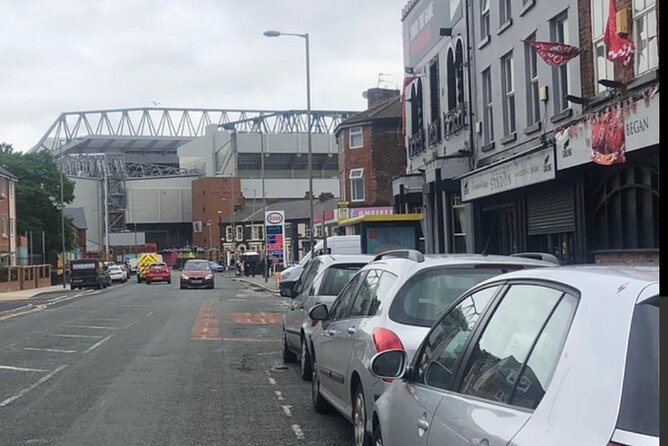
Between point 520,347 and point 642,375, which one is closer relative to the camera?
point 642,375

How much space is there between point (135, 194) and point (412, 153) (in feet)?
324

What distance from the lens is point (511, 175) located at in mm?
18016

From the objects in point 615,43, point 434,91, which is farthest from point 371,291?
point 434,91

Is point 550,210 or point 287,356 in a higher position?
point 550,210

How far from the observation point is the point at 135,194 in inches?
4843

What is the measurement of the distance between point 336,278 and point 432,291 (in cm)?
484

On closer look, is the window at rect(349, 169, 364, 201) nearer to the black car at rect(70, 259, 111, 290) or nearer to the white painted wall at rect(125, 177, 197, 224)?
the black car at rect(70, 259, 111, 290)

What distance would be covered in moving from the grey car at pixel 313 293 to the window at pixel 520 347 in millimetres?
6425

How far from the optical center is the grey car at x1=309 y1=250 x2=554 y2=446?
629 centimetres

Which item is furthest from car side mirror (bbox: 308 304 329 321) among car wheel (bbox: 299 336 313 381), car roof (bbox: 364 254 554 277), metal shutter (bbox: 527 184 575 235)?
metal shutter (bbox: 527 184 575 235)

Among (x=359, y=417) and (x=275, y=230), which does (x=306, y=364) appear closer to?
(x=359, y=417)

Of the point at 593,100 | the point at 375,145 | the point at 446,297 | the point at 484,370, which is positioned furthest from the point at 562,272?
the point at 375,145

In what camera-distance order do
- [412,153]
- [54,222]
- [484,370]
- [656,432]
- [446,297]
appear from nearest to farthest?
[656,432] → [484,370] → [446,297] → [412,153] → [54,222]

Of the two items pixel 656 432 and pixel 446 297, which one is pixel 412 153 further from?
pixel 656 432
